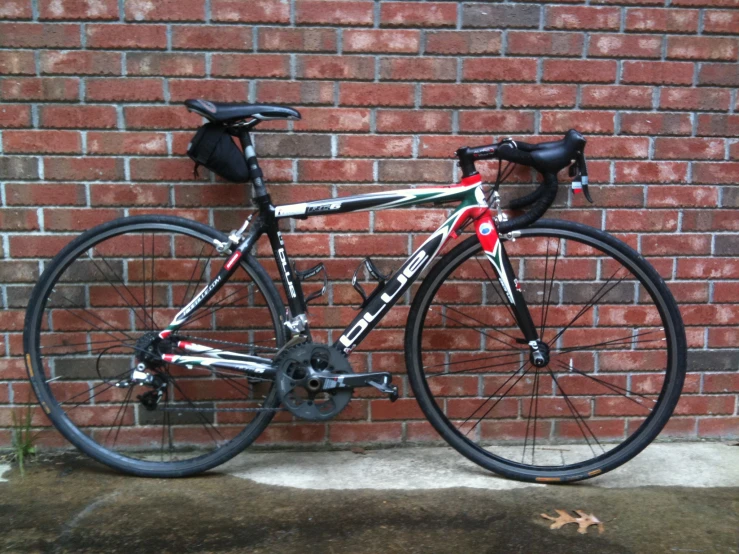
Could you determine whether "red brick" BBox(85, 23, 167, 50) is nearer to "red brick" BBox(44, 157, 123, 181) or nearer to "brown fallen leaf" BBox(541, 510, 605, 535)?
"red brick" BBox(44, 157, 123, 181)

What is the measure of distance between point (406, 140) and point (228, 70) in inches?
32.3

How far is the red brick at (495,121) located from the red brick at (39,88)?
1.69 metres

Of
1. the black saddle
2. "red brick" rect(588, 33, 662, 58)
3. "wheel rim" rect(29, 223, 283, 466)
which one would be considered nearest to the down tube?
"wheel rim" rect(29, 223, 283, 466)

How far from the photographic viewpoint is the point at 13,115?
2.92m

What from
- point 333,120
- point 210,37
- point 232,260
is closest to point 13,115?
point 210,37

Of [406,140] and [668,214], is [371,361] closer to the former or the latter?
[406,140]

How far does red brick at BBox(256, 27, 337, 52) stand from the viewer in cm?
290

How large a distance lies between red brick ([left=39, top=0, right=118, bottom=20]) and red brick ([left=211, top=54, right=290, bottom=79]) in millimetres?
469

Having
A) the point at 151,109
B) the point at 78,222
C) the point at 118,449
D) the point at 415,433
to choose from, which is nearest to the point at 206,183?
the point at 151,109

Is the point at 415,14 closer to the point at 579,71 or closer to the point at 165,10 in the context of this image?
the point at 579,71

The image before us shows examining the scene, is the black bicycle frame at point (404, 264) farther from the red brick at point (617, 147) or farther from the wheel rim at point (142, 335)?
the red brick at point (617, 147)

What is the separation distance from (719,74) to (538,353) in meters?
1.53

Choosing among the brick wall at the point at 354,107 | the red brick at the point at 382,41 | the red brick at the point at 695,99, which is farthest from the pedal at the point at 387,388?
the red brick at the point at 695,99

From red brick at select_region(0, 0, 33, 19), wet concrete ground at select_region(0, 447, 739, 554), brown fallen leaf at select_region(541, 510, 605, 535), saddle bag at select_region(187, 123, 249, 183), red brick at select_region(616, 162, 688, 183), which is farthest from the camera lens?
red brick at select_region(616, 162, 688, 183)
